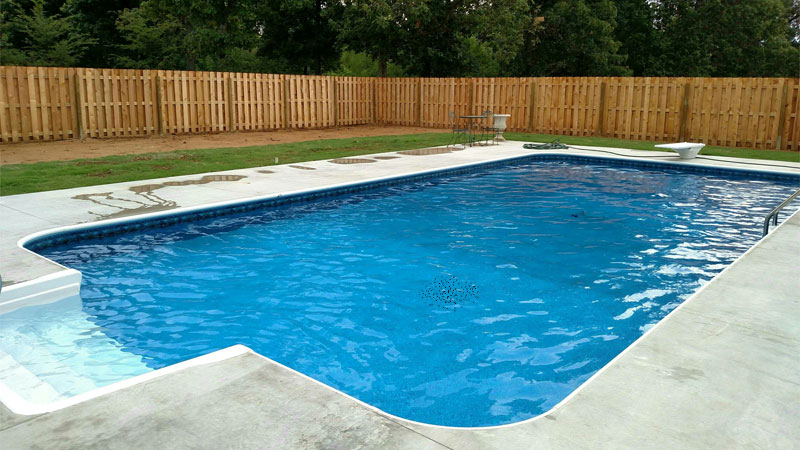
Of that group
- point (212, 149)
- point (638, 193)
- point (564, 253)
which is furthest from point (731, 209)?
point (212, 149)

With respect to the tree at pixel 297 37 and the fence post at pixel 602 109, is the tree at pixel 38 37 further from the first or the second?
the fence post at pixel 602 109

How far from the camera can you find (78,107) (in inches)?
549

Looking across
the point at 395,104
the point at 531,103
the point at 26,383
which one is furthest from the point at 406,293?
the point at 395,104

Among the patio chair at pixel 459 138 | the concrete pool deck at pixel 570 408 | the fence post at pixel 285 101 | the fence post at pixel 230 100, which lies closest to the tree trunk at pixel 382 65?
the fence post at pixel 285 101

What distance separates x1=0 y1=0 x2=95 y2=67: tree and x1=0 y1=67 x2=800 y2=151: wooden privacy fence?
A: 993cm

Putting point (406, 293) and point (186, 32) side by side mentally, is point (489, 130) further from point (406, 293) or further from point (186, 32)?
point (186, 32)

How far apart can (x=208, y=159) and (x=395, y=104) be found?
1035 centimetres

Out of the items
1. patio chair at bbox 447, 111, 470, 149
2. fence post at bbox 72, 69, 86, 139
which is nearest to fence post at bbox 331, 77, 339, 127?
patio chair at bbox 447, 111, 470, 149

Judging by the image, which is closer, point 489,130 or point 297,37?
point 489,130

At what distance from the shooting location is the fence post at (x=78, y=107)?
1382 cm

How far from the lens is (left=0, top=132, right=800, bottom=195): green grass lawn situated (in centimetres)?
893

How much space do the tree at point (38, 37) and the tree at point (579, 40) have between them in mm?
19232

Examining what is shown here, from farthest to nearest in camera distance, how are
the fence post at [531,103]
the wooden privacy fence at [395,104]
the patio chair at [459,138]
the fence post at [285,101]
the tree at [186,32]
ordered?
the tree at [186,32], the fence post at [285,101], the fence post at [531,103], the patio chair at [459,138], the wooden privacy fence at [395,104]

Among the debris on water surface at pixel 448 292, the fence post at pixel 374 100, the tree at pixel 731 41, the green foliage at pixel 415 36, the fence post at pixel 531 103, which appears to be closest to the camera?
the debris on water surface at pixel 448 292
